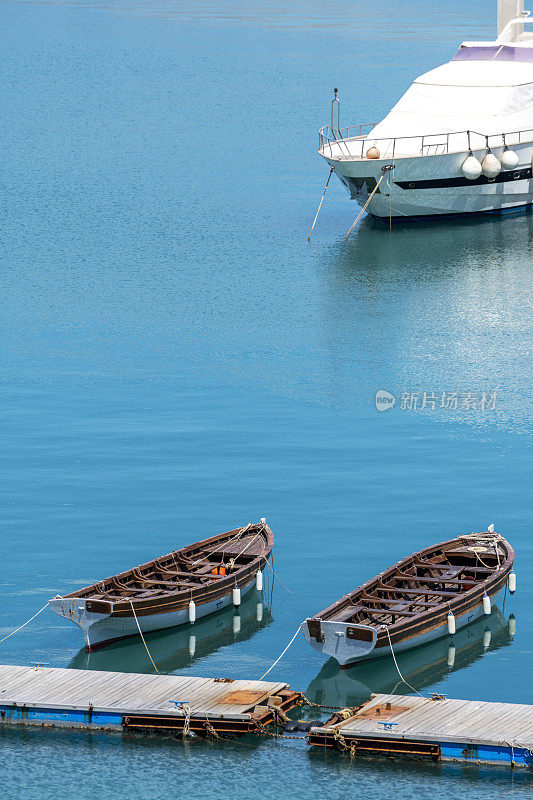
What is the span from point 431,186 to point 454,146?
7.44ft

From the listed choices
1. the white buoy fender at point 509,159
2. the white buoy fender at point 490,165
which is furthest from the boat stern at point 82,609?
the white buoy fender at point 509,159

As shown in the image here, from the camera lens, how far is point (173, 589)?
3175cm

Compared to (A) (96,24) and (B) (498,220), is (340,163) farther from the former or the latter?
(A) (96,24)

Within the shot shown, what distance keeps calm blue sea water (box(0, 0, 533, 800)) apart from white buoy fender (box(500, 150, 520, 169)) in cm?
349

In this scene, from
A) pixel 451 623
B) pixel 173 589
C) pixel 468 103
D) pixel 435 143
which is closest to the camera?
pixel 451 623

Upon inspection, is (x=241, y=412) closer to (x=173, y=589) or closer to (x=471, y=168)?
(x=173, y=589)

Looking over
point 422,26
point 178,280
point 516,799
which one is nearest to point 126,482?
point 516,799

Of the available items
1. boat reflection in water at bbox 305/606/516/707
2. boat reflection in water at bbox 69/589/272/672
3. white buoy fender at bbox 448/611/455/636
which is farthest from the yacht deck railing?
white buoy fender at bbox 448/611/455/636

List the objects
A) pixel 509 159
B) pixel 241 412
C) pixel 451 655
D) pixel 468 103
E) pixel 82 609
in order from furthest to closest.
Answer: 1. pixel 468 103
2. pixel 509 159
3. pixel 241 412
4. pixel 451 655
5. pixel 82 609

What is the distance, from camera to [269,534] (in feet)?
114

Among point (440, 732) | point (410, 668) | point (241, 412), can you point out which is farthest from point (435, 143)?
point (440, 732)

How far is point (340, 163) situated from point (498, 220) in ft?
34.7

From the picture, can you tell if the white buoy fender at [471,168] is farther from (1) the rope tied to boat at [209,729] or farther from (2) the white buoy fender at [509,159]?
(1) the rope tied to boat at [209,729]

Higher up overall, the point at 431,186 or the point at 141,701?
the point at 431,186
